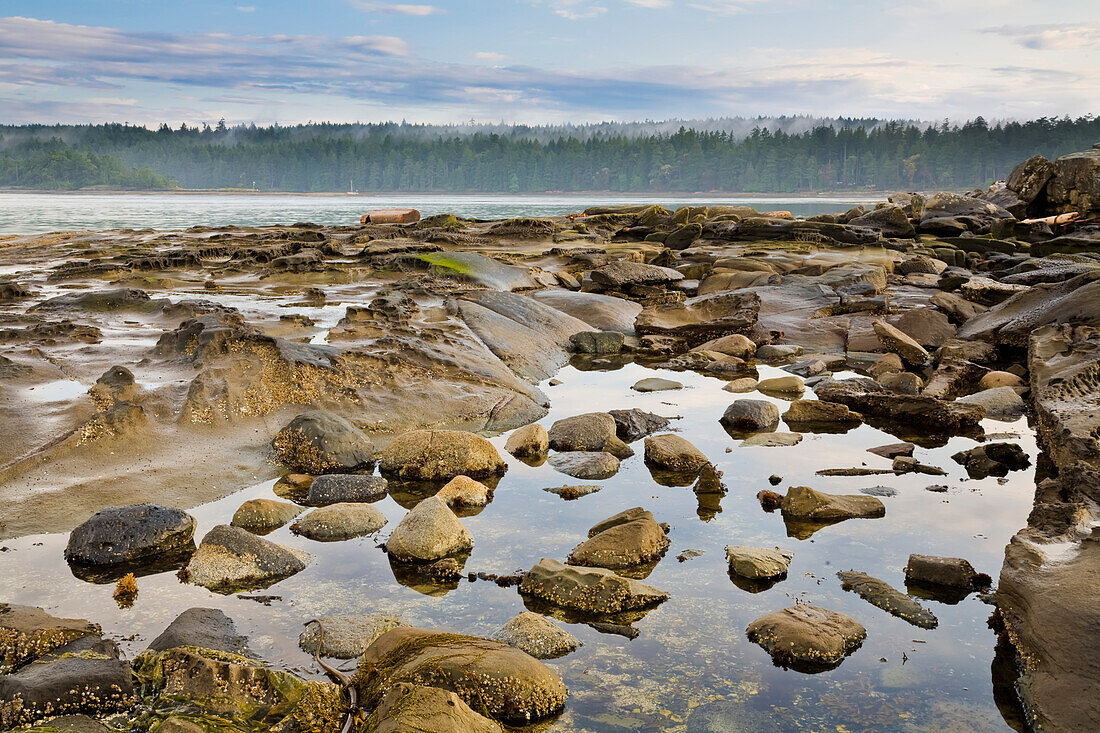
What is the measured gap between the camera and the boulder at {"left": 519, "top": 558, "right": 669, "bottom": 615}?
4191 millimetres

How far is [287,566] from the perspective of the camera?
4562mm

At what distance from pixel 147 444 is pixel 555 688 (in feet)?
13.0

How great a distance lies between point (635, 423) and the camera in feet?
24.1

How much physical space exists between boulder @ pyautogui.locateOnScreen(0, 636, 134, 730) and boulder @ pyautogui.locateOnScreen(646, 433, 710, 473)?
3.97 meters

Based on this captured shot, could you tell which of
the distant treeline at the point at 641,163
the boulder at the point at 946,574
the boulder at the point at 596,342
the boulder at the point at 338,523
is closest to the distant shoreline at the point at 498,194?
the distant treeline at the point at 641,163

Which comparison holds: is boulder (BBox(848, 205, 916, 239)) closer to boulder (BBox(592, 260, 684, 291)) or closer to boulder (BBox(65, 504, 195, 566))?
boulder (BBox(592, 260, 684, 291))

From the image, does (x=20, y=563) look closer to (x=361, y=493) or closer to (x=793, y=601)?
(x=361, y=493)

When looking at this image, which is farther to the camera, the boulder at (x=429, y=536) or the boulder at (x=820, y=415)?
the boulder at (x=820, y=415)

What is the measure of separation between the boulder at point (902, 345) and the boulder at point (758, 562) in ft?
19.9


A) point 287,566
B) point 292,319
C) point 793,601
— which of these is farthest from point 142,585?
point 292,319

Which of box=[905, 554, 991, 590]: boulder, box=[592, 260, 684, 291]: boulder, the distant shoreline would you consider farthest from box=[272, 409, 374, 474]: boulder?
the distant shoreline

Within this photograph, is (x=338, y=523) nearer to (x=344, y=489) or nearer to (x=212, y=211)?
(x=344, y=489)

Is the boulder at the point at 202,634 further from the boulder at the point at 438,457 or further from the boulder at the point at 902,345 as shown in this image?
the boulder at the point at 902,345

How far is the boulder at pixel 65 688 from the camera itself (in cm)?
304
